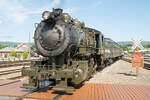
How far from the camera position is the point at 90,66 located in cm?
1159

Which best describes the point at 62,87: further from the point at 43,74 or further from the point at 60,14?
the point at 60,14

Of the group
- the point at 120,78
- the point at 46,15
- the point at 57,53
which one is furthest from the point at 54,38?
the point at 120,78

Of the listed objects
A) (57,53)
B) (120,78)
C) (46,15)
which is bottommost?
(120,78)

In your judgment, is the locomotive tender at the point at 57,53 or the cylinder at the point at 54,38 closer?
the locomotive tender at the point at 57,53

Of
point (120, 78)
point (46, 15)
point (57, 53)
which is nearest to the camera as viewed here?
point (46, 15)

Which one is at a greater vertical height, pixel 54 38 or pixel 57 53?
pixel 54 38

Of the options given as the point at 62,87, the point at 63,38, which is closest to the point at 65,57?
the point at 63,38

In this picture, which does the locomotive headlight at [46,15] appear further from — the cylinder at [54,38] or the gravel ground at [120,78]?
the gravel ground at [120,78]

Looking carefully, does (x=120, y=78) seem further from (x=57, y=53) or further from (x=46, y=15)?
(x=46, y=15)

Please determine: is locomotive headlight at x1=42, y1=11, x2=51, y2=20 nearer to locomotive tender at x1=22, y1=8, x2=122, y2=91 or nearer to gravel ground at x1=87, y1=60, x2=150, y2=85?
locomotive tender at x1=22, y1=8, x2=122, y2=91

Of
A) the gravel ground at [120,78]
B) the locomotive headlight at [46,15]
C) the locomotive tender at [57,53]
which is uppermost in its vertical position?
the locomotive headlight at [46,15]

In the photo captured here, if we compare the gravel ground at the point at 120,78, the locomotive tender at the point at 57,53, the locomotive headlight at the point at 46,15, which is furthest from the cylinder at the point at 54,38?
the gravel ground at the point at 120,78

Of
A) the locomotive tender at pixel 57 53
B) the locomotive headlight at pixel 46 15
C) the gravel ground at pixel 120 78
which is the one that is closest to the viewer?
the locomotive tender at pixel 57 53

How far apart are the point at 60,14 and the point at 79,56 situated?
266cm
